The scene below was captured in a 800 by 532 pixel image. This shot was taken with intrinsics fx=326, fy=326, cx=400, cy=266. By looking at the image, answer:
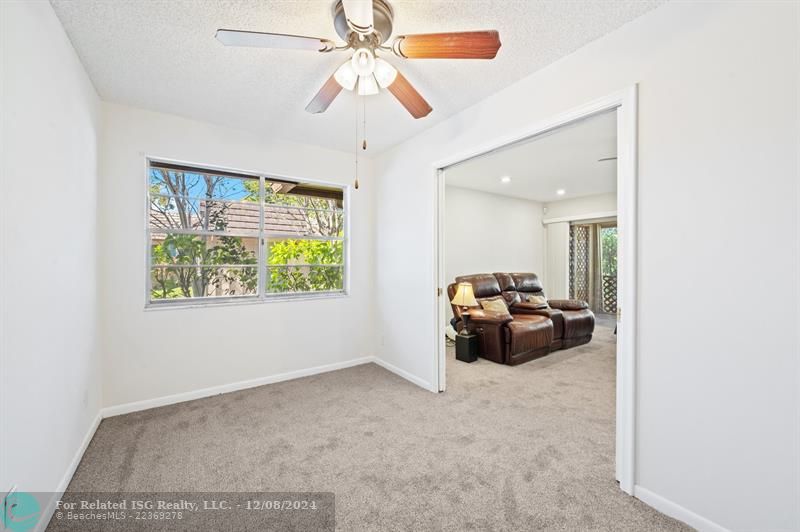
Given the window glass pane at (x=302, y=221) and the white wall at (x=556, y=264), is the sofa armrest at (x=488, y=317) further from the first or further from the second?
the white wall at (x=556, y=264)

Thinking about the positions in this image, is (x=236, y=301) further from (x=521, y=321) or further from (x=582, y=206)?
→ (x=582, y=206)

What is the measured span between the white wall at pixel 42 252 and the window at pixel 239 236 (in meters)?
0.73

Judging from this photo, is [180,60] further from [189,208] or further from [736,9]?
[736,9]

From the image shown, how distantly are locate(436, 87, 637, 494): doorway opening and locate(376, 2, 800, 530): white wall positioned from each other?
8 cm

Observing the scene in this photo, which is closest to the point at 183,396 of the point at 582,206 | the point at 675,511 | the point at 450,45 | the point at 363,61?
the point at 363,61

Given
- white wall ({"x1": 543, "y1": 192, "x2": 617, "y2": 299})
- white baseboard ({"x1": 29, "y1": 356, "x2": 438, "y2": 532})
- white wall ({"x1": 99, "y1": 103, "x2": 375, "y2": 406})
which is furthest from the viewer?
white wall ({"x1": 543, "y1": 192, "x2": 617, "y2": 299})

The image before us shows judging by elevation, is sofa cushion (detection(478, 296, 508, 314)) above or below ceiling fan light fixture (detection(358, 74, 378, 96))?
below

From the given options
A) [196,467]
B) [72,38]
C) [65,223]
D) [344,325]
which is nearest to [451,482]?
[196,467]

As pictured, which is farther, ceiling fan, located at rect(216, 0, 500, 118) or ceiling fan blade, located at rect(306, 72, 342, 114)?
ceiling fan blade, located at rect(306, 72, 342, 114)

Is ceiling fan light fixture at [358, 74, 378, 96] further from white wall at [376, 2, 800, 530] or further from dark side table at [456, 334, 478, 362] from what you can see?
dark side table at [456, 334, 478, 362]

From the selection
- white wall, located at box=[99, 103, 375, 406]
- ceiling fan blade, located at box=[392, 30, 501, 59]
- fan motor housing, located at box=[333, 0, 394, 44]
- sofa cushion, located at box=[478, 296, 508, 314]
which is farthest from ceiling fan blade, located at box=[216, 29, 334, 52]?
sofa cushion, located at box=[478, 296, 508, 314]

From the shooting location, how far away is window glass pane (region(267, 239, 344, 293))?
353 centimetres

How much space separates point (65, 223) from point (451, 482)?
8.66 feet

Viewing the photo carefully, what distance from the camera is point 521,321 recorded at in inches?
164
